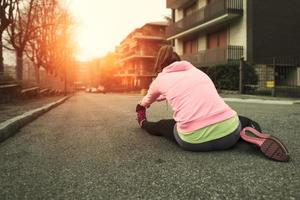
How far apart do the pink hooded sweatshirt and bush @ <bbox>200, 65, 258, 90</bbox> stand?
14256 mm

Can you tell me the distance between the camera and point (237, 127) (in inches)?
124

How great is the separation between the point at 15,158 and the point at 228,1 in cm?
2041

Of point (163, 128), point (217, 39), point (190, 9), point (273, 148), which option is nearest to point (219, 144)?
point (273, 148)

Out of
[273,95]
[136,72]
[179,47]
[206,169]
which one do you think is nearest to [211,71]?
[273,95]

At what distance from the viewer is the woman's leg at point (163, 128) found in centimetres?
368

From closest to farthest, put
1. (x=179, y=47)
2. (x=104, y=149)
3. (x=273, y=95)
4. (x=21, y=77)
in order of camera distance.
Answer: (x=104, y=149)
(x=273, y=95)
(x=21, y=77)
(x=179, y=47)

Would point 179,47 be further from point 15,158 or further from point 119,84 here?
point 119,84

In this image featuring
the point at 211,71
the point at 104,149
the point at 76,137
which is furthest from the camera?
the point at 211,71

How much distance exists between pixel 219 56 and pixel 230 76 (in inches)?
139

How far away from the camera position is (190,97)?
324 centimetres

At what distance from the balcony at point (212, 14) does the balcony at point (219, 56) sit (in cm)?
210

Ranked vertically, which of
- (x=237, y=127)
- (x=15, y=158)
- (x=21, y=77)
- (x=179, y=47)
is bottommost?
(x=15, y=158)

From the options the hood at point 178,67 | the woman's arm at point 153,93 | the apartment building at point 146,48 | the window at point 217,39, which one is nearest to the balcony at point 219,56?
the window at point 217,39

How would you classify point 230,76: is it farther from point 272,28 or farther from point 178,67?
point 178,67
